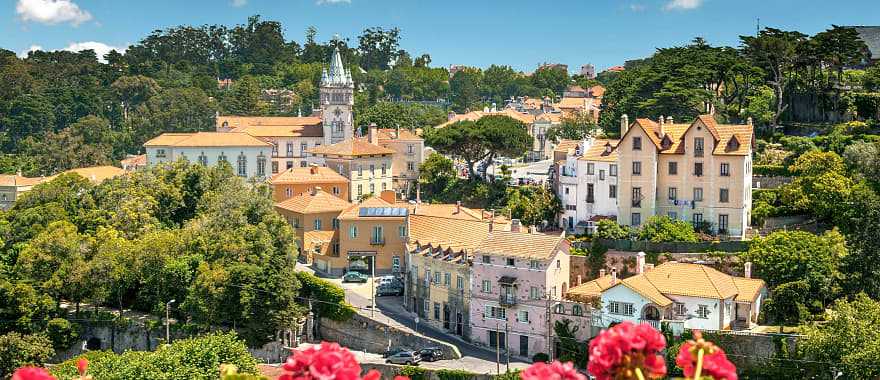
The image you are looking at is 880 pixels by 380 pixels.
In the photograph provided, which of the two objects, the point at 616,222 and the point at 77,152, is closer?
the point at 616,222

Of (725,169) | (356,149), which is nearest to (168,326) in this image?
(356,149)

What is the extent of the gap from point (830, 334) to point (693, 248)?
35.0 feet

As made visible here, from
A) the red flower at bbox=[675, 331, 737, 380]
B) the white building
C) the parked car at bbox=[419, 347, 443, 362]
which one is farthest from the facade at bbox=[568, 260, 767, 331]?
the red flower at bbox=[675, 331, 737, 380]

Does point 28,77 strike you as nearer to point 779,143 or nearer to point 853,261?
point 779,143

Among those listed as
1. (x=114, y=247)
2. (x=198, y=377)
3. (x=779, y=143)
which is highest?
(x=779, y=143)

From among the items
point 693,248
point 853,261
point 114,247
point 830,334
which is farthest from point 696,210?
point 114,247

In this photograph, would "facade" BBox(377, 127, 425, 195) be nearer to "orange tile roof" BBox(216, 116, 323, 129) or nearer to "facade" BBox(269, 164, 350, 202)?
"facade" BBox(269, 164, 350, 202)

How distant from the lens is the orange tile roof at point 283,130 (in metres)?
86.8

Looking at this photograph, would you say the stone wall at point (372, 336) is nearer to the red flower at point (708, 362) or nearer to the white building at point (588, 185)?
the white building at point (588, 185)

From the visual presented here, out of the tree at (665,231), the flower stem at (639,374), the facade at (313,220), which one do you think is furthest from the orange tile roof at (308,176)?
the flower stem at (639,374)

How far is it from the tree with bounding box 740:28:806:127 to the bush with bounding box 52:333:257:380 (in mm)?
35890

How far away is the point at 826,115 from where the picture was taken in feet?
215

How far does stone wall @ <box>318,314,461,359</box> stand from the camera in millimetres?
48531

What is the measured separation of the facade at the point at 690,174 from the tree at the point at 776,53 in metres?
12.7
